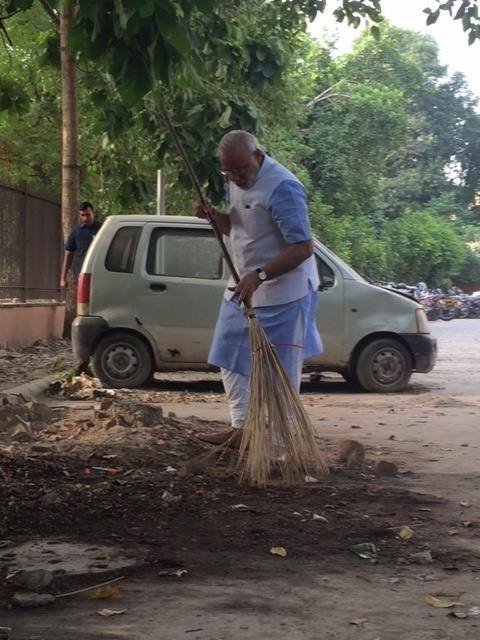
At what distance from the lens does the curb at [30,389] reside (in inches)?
346

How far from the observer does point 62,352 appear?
14.5 m

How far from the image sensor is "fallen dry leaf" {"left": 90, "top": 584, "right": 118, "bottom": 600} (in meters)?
3.40

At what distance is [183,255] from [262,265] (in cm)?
514

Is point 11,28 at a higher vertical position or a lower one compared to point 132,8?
higher

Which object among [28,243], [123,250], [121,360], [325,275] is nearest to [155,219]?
[123,250]

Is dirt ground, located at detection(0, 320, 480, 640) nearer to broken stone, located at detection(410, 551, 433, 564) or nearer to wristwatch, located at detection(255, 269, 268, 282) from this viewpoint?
broken stone, located at detection(410, 551, 433, 564)

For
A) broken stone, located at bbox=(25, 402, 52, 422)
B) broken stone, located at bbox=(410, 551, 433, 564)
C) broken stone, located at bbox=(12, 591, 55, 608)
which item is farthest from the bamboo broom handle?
broken stone, located at bbox=(25, 402, 52, 422)

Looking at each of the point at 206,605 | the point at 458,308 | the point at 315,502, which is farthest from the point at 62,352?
the point at 458,308

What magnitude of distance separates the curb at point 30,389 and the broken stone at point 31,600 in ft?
16.7

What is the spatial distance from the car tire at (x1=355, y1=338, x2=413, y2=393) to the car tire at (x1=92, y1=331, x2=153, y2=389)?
2.23 meters

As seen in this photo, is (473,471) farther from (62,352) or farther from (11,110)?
(62,352)

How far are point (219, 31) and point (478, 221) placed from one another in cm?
5081

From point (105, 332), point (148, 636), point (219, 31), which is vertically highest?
point (219, 31)

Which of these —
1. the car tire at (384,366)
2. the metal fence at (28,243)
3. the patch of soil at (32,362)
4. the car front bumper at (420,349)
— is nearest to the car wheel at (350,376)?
the car tire at (384,366)
